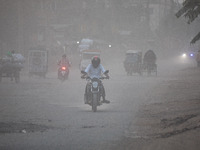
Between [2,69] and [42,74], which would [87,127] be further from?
[42,74]

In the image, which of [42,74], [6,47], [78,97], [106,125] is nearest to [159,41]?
[6,47]

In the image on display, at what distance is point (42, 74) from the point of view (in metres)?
36.1

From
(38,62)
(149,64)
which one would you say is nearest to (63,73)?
(38,62)

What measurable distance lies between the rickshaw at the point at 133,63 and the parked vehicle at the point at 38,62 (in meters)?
9.05

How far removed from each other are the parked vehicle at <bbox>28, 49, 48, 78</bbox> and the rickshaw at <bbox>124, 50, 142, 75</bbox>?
9.05 m

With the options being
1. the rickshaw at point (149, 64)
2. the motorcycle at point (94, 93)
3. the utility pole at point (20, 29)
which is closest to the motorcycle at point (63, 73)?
the rickshaw at point (149, 64)

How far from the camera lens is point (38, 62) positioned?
36.3 metres

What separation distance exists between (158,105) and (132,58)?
2832 cm

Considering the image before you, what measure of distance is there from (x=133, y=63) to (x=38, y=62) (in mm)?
10295

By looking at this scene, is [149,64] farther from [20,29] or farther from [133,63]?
[20,29]

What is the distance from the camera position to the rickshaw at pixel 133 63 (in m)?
42.7

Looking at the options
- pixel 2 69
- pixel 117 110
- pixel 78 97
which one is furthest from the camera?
pixel 2 69

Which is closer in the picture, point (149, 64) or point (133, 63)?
point (149, 64)

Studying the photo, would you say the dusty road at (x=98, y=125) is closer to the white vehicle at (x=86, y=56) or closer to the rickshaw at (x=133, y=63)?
the rickshaw at (x=133, y=63)
